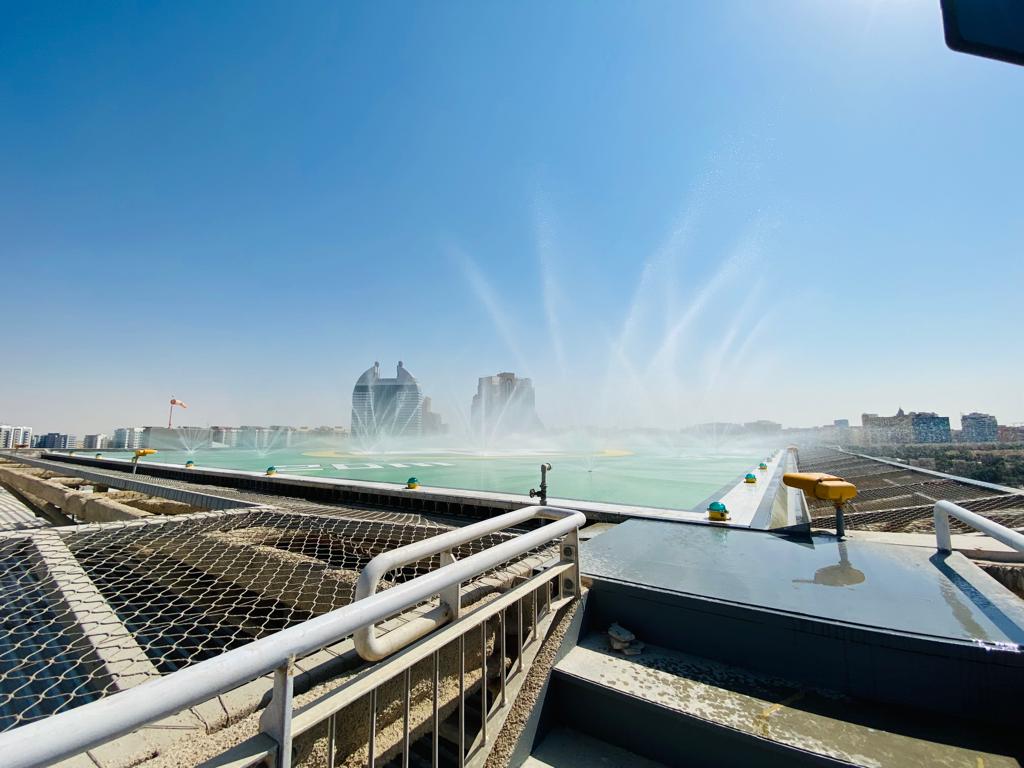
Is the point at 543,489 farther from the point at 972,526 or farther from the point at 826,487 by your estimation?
the point at 972,526

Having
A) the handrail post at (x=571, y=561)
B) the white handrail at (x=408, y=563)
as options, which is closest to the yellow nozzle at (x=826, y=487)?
the handrail post at (x=571, y=561)

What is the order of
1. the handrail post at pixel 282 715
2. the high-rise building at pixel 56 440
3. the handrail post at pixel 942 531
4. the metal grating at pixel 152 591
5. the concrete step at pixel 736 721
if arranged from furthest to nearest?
the high-rise building at pixel 56 440, the handrail post at pixel 942 531, the metal grating at pixel 152 591, the concrete step at pixel 736 721, the handrail post at pixel 282 715

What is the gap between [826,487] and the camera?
2934mm

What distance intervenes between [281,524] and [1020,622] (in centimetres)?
610

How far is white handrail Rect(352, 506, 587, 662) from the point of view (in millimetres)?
1226

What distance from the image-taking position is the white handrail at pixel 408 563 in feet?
4.02

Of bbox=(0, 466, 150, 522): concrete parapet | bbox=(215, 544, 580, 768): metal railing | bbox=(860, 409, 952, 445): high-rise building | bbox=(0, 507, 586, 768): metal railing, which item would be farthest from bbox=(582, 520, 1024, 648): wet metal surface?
bbox=(860, 409, 952, 445): high-rise building

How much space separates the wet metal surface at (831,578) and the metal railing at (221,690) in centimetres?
162

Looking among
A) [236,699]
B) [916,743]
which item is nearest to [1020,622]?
[916,743]

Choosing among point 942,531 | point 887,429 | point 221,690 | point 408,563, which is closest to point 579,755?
point 408,563

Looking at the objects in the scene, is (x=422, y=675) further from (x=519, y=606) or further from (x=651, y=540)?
(x=651, y=540)

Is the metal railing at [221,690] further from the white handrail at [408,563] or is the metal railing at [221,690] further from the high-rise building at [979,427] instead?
the high-rise building at [979,427]

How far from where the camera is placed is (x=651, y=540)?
→ 3395 millimetres

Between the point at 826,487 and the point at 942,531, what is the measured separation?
31.3 inches
